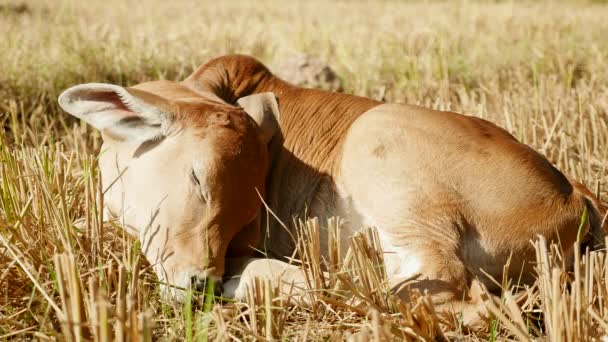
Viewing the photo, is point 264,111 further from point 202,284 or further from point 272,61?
point 272,61

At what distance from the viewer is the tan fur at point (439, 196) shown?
3.69 m

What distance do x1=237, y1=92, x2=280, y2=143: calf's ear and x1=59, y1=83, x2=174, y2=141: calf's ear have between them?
1.81 feet

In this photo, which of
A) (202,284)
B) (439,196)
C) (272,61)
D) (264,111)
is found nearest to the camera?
(202,284)

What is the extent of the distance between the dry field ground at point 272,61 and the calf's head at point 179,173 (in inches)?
6.7

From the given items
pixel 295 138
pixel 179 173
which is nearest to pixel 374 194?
pixel 295 138

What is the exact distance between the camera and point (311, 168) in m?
4.41

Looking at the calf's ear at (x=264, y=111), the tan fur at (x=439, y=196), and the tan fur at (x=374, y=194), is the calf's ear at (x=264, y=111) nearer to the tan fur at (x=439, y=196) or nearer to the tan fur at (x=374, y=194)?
the tan fur at (x=374, y=194)

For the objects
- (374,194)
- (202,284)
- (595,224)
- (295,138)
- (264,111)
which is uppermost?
(264,111)

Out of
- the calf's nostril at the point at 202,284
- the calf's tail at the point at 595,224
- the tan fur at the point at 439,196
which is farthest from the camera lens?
the calf's tail at the point at 595,224

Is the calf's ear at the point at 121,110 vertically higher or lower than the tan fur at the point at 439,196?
higher

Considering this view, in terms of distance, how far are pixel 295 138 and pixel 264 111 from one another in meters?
0.39

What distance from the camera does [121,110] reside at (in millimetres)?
3830

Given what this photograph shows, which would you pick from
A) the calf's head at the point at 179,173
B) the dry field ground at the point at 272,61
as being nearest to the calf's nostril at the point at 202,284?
the calf's head at the point at 179,173

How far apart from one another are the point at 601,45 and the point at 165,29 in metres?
5.95
